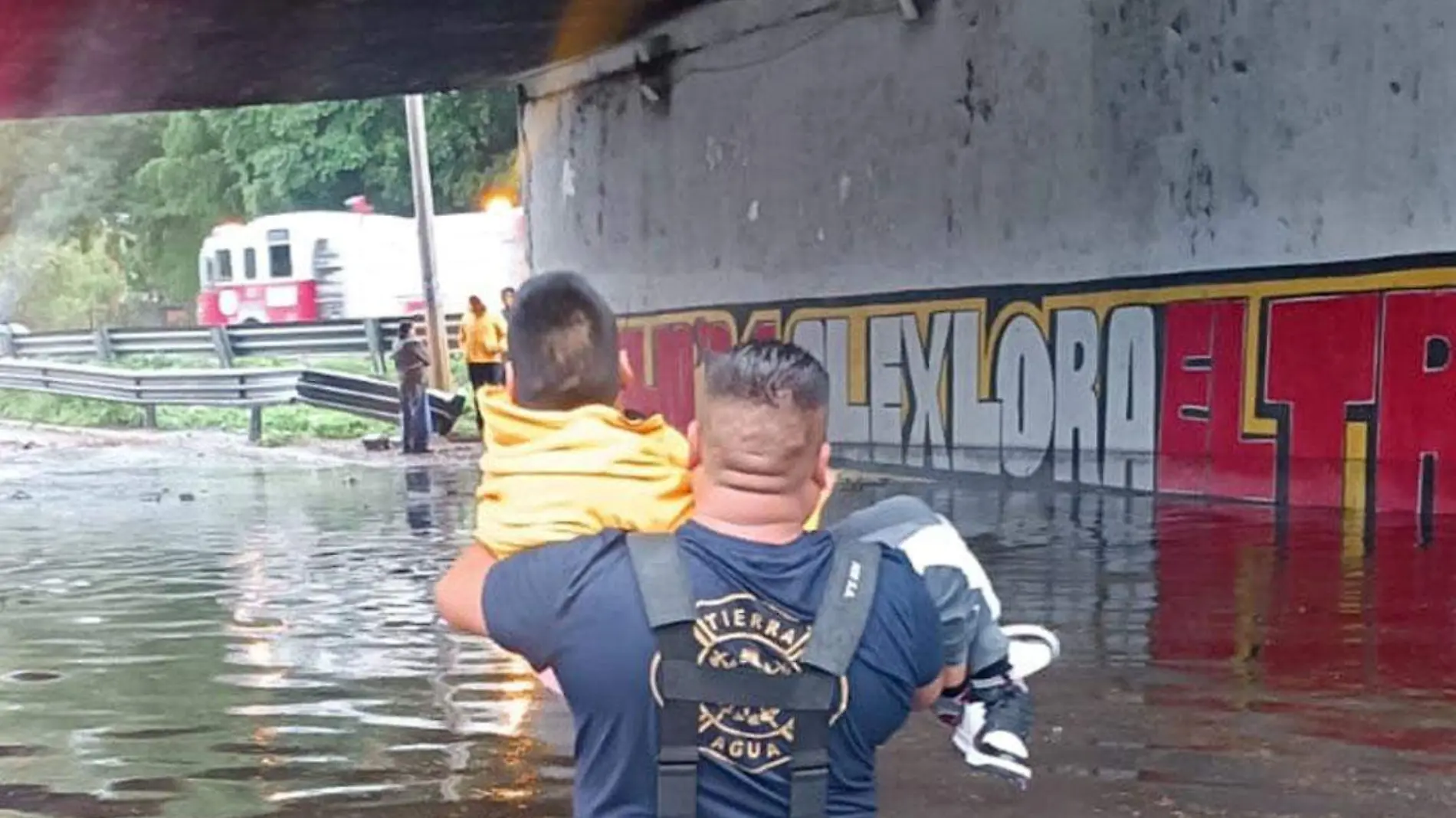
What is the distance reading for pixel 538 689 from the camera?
23.1 feet

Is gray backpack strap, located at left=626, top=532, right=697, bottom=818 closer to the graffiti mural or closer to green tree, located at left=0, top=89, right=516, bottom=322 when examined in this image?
the graffiti mural

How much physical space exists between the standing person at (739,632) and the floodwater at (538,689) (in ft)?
9.24

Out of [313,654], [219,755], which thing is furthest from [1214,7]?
[219,755]

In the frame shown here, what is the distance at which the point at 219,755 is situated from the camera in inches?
242

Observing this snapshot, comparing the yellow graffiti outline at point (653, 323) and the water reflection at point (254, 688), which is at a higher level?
the yellow graffiti outline at point (653, 323)

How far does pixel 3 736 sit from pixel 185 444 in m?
21.6

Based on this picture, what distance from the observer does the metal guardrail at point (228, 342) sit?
3444cm

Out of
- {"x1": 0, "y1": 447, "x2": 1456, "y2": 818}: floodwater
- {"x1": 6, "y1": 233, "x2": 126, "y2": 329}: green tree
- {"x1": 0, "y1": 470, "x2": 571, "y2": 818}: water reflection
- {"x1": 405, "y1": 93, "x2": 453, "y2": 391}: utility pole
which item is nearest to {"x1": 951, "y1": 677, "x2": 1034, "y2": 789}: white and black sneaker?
{"x1": 0, "y1": 447, "x2": 1456, "y2": 818}: floodwater

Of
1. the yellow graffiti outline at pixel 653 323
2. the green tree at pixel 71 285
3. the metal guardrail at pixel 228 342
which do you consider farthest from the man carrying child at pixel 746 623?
the green tree at pixel 71 285

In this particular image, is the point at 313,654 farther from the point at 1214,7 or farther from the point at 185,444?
the point at 185,444

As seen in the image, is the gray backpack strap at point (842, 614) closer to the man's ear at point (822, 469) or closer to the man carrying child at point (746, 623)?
the man carrying child at point (746, 623)

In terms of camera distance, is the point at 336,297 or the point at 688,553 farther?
the point at 336,297

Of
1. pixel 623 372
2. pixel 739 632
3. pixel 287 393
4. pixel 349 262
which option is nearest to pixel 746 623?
pixel 739 632

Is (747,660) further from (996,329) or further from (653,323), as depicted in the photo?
(653,323)
